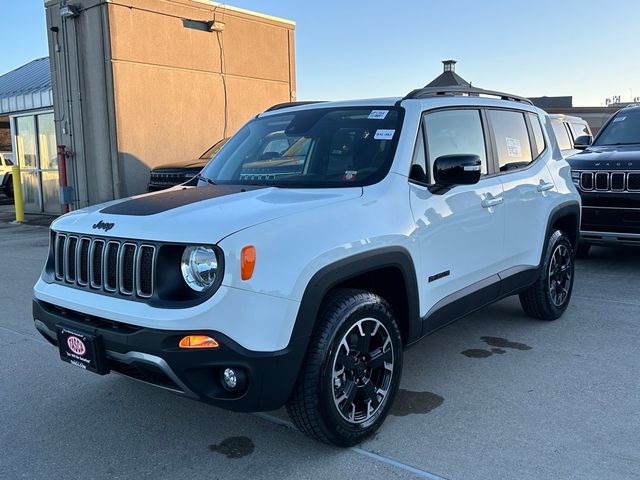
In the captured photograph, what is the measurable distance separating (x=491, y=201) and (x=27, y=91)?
14639mm

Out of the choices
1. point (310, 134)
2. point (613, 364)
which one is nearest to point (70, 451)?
point (310, 134)

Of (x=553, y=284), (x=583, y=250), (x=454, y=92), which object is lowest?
(x=583, y=250)

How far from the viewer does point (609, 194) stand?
23.2ft

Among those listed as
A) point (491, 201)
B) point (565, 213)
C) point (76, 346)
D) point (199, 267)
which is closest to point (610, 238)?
point (565, 213)

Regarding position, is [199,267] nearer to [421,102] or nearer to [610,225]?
[421,102]

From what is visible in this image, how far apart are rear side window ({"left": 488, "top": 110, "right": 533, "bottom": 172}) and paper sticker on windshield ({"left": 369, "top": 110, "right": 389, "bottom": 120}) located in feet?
3.53

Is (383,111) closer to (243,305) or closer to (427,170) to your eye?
(427,170)

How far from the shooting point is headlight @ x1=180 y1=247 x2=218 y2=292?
2.73 m

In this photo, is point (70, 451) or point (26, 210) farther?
point (26, 210)

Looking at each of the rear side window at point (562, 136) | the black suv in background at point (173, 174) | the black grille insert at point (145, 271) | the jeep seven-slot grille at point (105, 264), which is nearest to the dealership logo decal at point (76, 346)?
the jeep seven-slot grille at point (105, 264)

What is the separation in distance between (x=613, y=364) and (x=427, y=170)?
200 cm

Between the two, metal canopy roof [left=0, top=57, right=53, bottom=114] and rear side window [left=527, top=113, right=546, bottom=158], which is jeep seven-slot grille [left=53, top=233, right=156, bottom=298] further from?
metal canopy roof [left=0, top=57, right=53, bottom=114]

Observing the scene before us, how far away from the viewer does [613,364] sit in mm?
4332

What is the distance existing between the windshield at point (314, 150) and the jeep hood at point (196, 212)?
0.26 metres
